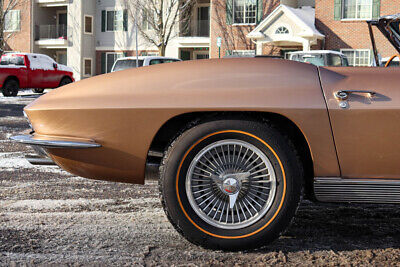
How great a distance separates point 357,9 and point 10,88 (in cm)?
1829

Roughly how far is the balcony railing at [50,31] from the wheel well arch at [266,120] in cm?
4168

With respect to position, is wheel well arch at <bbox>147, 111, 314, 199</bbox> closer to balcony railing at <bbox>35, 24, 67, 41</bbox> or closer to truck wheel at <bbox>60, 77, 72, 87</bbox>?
truck wheel at <bbox>60, 77, 72, 87</bbox>

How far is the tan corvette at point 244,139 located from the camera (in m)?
3.16

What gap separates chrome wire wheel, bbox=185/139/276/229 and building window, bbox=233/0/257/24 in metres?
33.0

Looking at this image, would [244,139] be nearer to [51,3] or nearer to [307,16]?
[307,16]

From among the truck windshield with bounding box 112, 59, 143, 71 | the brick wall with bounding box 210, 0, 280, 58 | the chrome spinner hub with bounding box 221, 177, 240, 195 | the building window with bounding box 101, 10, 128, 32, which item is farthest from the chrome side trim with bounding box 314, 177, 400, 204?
the building window with bounding box 101, 10, 128, 32

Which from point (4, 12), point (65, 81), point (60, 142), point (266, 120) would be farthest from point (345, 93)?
point (4, 12)

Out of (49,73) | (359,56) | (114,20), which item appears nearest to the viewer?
(49,73)

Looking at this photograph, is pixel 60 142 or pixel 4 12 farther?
pixel 4 12

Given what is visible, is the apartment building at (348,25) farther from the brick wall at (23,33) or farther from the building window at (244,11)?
the brick wall at (23,33)

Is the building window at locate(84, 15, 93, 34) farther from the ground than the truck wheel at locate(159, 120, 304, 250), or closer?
farther from the ground

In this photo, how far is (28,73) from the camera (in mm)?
23734

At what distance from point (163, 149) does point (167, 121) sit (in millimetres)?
312

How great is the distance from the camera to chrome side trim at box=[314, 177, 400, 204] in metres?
3.18
